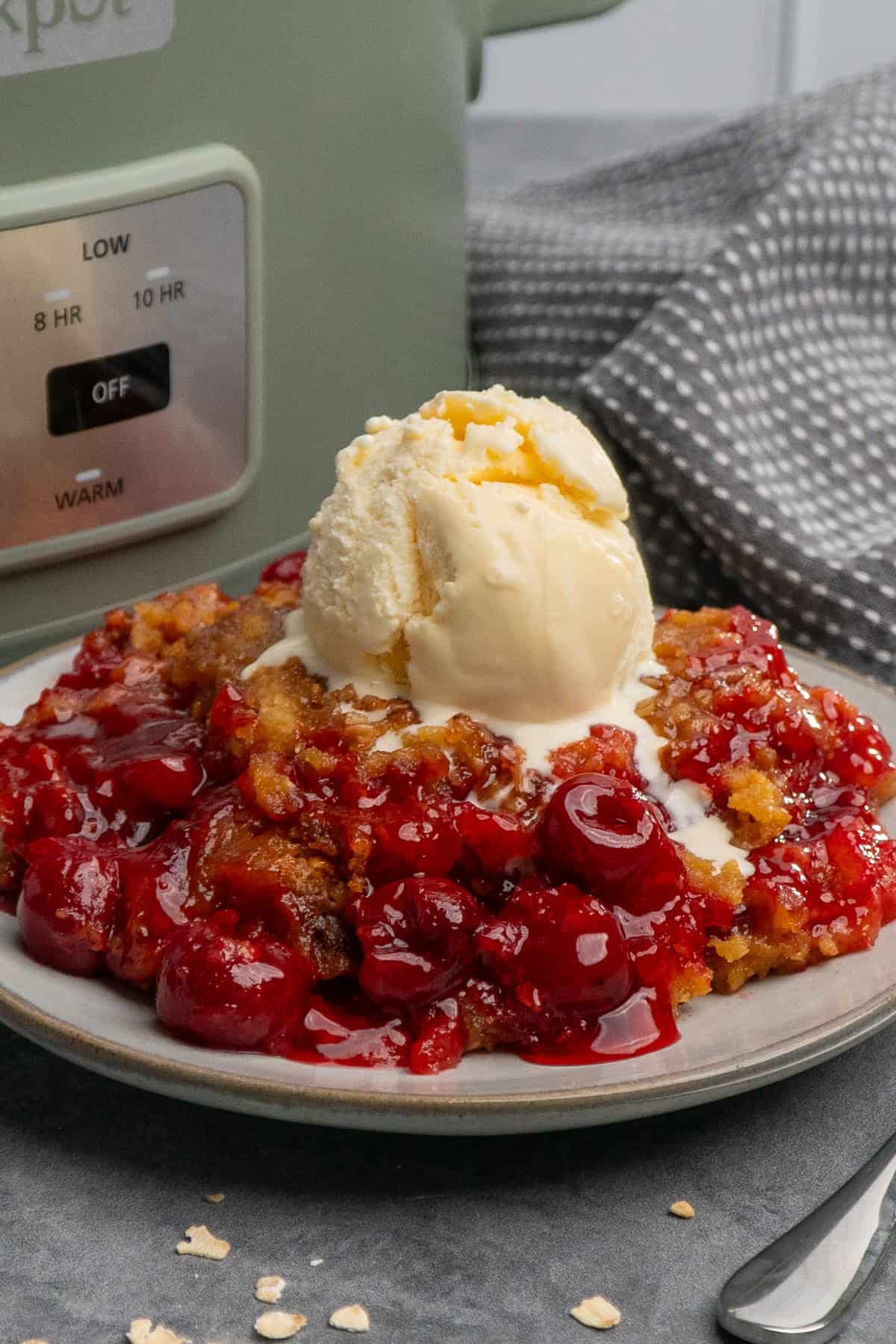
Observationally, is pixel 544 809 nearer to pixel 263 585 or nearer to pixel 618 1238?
pixel 618 1238

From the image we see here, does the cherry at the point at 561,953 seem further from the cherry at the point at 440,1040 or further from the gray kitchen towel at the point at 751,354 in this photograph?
the gray kitchen towel at the point at 751,354

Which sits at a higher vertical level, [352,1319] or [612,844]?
[612,844]

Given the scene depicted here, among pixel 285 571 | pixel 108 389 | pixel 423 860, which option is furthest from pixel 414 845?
pixel 108 389

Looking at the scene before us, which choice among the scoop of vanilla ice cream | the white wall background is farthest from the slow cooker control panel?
the white wall background

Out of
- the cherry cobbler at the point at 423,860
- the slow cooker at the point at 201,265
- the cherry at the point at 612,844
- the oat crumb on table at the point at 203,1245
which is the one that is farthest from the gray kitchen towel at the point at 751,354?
the oat crumb on table at the point at 203,1245

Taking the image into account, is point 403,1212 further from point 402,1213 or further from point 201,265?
point 201,265

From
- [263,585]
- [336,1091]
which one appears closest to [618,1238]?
[336,1091]
